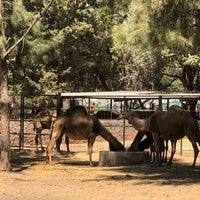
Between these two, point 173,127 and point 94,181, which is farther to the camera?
point 173,127

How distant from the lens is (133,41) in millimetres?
13055

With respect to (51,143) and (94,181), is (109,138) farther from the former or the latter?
(94,181)

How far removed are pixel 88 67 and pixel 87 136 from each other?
66.9 feet

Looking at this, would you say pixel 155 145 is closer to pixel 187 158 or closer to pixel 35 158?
pixel 187 158

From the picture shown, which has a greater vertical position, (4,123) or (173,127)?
(4,123)

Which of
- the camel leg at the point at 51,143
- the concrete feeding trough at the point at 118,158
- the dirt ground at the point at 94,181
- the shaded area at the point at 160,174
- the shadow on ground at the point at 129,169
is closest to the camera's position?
the dirt ground at the point at 94,181

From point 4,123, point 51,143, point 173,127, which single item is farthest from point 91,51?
point 4,123

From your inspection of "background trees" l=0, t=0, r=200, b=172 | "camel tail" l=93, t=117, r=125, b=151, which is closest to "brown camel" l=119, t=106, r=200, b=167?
"camel tail" l=93, t=117, r=125, b=151

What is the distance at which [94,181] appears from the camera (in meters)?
10.1

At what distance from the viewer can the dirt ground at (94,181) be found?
8281mm

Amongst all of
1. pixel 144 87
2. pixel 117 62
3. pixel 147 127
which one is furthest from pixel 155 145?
pixel 144 87

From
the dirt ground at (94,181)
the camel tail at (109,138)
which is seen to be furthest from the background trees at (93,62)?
the dirt ground at (94,181)

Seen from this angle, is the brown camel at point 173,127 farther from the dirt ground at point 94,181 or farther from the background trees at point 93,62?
the background trees at point 93,62

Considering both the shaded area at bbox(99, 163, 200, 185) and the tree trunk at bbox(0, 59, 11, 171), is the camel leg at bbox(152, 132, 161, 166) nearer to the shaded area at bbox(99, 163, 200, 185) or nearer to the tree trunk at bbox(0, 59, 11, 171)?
the shaded area at bbox(99, 163, 200, 185)
